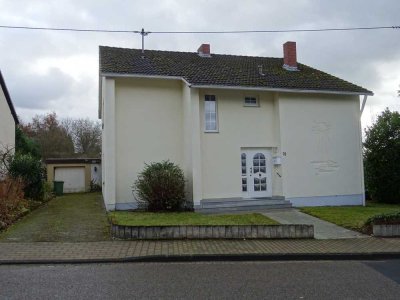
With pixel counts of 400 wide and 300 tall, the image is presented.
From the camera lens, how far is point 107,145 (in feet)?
52.6

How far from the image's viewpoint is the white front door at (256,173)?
17516 mm

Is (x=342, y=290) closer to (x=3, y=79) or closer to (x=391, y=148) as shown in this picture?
(x=391, y=148)

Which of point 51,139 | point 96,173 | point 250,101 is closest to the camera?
point 250,101

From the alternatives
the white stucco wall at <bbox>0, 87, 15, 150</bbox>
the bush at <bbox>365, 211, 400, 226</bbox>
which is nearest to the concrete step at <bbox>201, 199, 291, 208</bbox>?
the bush at <bbox>365, 211, 400, 226</bbox>

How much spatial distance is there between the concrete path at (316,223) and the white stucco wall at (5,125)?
14.9 m

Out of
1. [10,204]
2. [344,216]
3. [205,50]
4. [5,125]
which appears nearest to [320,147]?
[344,216]

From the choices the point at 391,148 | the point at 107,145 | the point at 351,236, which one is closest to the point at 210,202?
the point at 107,145

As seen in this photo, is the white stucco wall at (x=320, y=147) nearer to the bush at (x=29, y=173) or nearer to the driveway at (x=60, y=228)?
the driveway at (x=60, y=228)

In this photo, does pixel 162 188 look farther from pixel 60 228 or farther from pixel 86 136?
pixel 86 136

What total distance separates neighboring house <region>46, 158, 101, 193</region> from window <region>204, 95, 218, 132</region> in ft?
52.8

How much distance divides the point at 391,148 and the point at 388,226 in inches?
404

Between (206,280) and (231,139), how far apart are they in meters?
10.7

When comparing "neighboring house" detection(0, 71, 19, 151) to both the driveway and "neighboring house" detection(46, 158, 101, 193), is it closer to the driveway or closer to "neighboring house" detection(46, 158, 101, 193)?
"neighboring house" detection(46, 158, 101, 193)

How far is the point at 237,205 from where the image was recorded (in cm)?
1605
